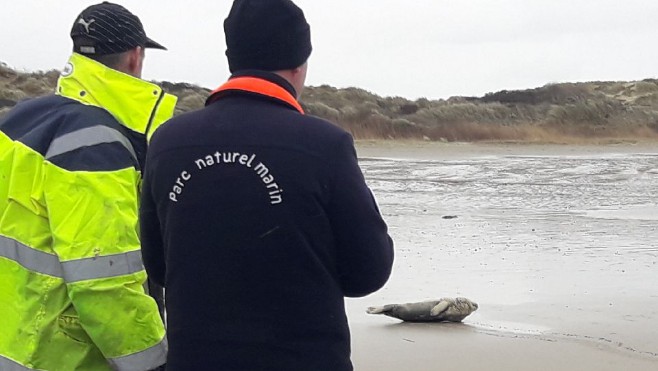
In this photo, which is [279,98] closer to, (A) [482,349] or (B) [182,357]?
(B) [182,357]

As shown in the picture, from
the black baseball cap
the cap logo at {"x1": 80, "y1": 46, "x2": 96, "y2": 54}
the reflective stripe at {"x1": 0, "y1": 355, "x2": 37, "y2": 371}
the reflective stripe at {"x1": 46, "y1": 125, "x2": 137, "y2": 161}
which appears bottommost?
the reflective stripe at {"x1": 0, "y1": 355, "x2": 37, "y2": 371}

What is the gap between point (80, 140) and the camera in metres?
2.86

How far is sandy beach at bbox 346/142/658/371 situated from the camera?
6238mm

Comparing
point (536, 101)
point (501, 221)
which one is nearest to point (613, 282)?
point (501, 221)

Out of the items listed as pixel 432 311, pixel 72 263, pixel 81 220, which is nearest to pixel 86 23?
pixel 81 220

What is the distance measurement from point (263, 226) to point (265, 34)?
492 mm

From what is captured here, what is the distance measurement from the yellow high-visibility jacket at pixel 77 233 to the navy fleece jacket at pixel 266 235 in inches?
11.0

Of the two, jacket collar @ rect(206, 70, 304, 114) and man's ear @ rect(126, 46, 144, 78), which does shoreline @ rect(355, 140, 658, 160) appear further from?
jacket collar @ rect(206, 70, 304, 114)

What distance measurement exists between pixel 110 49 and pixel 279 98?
732 millimetres

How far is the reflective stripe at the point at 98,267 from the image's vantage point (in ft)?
9.08

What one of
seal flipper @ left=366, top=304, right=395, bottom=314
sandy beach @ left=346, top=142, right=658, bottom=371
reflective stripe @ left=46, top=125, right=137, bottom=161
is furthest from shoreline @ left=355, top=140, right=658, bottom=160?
reflective stripe @ left=46, top=125, right=137, bottom=161

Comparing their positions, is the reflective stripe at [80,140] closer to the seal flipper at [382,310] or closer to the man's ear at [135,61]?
the man's ear at [135,61]

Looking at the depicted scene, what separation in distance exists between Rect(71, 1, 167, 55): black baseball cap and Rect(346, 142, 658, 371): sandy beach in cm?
324

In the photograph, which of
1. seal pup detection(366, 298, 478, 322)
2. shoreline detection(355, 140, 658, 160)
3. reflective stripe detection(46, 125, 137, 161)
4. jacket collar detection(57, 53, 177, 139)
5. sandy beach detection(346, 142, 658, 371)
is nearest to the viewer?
reflective stripe detection(46, 125, 137, 161)
